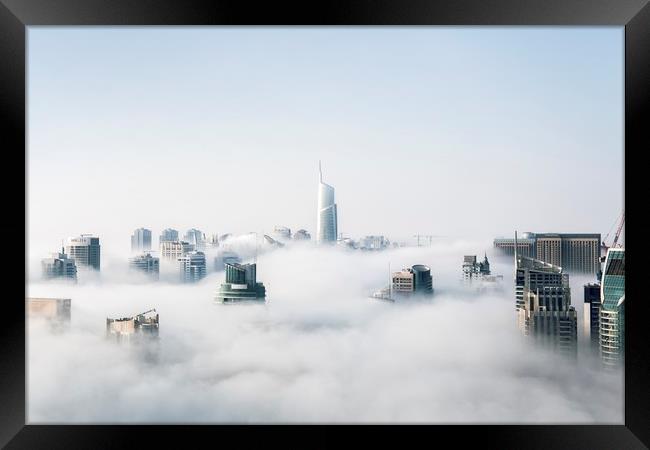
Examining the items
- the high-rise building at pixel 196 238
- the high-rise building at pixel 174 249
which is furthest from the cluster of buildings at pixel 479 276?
the high-rise building at pixel 174 249

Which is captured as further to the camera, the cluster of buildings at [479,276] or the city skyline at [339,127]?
the cluster of buildings at [479,276]

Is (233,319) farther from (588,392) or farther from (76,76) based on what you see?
(588,392)

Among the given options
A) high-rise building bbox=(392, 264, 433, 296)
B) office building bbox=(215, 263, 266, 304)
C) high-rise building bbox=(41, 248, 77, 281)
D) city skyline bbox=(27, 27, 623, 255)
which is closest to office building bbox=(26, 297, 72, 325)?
high-rise building bbox=(41, 248, 77, 281)

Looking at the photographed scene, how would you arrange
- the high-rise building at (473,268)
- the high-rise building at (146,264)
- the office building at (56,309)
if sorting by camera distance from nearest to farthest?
the office building at (56,309)
the high-rise building at (473,268)
the high-rise building at (146,264)

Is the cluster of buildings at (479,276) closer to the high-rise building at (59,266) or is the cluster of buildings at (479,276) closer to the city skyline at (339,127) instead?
the city skyline at (339,127)

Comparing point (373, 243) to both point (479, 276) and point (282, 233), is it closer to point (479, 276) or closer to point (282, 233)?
point (282, 233)

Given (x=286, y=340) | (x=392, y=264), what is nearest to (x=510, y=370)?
(x=392, y=264)
